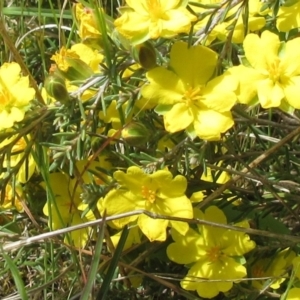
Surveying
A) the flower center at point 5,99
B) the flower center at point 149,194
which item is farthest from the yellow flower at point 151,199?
the flower center at point 5,99

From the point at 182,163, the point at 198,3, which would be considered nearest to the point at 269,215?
the point at 182,163

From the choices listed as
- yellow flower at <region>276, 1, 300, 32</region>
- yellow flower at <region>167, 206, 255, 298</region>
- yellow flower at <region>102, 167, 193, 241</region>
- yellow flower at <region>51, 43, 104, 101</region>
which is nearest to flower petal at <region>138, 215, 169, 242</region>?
yellow flower at <region>102, 167, 193, 241</region>

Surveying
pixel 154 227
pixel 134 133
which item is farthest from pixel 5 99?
pixel 154 227

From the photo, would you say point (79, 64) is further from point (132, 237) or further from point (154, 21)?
point (132, 237)

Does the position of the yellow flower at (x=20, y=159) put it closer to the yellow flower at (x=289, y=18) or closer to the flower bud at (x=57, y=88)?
the flower bud at (x=57, y=88)

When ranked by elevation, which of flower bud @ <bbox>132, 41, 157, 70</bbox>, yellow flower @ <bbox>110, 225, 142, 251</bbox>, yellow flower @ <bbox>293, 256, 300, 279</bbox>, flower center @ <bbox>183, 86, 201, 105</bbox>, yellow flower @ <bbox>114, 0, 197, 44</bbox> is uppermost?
yellow flower @ <bbox>114, 0, 197, 44</bbox>

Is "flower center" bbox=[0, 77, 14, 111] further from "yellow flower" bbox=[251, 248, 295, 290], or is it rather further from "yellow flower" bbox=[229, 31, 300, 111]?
"yellow flower" bbox=[251, 248, 295, 290]

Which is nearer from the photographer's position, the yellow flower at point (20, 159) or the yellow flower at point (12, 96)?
the yellow flower at point (12, 96)

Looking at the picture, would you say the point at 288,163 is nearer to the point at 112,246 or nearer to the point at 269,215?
the point at 269,215
